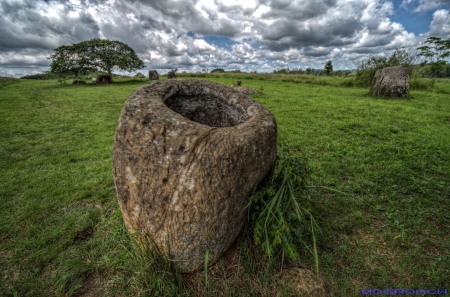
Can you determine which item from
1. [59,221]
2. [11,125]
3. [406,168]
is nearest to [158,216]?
→ [59,221]

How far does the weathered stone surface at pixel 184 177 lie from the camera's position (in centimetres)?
238

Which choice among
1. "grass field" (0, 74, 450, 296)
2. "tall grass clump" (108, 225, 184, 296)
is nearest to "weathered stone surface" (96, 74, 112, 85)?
"grass field" (0, 74, 450, 296)

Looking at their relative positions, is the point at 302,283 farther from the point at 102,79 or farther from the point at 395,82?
the point at 102,79

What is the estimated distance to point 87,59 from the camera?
28.6 meters

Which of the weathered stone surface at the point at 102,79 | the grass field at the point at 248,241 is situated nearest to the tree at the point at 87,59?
the weathered stone surface at the point at 102,79

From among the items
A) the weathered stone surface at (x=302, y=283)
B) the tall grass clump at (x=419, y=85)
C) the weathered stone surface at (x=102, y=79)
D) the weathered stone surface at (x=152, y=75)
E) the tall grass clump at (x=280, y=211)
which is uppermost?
the weathered stone surface at (x=152, y=75)

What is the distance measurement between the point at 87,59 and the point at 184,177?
33.0m

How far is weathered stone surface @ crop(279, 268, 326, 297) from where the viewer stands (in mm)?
2479

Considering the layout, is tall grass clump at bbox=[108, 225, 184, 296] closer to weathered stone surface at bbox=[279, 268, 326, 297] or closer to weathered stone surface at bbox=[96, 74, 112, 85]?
weathered stone surface at bbox=[279, 268, 326, 297]

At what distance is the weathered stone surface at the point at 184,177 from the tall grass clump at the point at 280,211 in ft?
0.61

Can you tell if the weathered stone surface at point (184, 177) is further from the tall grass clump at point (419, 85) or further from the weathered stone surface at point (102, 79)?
the weathered stone surface at point (102, 79)

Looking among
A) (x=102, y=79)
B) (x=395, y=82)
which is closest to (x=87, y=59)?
(x=102, y=79)

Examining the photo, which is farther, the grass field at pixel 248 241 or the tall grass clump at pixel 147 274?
the grass field at pixel 248 241

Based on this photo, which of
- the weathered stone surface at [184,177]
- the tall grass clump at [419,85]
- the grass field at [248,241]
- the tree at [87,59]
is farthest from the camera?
the tree at [87,59]
